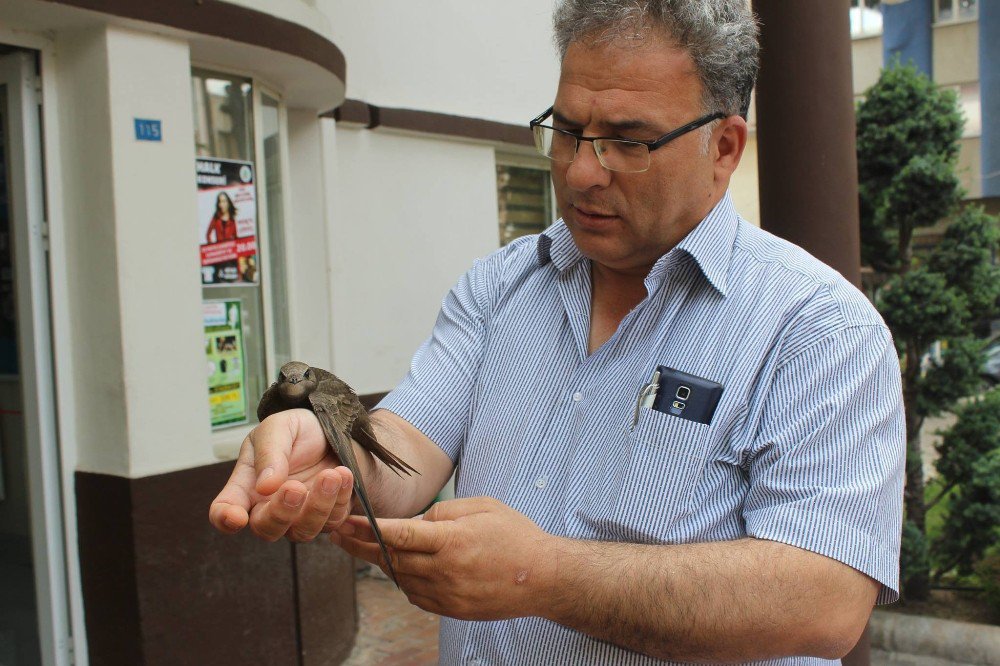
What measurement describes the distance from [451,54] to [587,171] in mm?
5784

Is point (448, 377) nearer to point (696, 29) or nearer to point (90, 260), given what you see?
point (696, 29)

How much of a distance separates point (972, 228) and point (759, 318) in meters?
4.79

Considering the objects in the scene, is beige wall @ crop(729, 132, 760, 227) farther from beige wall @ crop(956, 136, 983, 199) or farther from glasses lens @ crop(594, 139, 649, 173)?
glasses lens @ crop(594, 139, 649, 173)

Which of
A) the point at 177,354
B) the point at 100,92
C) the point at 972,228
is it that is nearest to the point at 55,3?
the point at 100,92

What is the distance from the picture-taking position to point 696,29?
1.91 metres

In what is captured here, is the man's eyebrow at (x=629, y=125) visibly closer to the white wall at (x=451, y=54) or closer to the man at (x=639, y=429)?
the man at (x=639, y=429)

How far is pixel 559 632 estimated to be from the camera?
192cm

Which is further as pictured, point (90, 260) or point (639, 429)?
point (90, 260)

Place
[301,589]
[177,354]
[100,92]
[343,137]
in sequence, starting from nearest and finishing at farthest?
1. [100,92]
2. [177,354]
3. [301,589]
4. [343,137]

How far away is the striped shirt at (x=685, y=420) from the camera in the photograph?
1709mm

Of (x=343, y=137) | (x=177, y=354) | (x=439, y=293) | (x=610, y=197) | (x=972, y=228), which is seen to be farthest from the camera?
(x=439, y=293)

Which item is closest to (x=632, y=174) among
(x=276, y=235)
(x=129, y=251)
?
(x=129, y=251)

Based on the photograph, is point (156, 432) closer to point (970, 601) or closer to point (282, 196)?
point (282, 196)

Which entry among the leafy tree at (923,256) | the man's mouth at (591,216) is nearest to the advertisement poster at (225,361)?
the man's mouth at (591,216)
